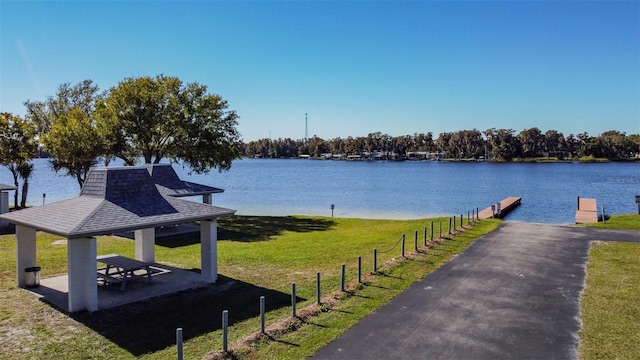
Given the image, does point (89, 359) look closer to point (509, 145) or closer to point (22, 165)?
point (22, 165)

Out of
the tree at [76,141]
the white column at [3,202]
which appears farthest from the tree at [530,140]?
the white column at [3,202]

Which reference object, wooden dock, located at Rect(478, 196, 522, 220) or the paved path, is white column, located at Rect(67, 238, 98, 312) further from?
wooden dock, located at Rect(478, 196, 522, 220)

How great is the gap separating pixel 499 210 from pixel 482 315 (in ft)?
74.8

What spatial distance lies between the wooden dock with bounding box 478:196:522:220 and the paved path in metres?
14.2

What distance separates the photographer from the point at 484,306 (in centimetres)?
1141

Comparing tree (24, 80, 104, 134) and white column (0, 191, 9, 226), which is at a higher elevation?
tree (24, 80, 104, 134)

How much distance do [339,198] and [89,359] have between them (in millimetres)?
46258

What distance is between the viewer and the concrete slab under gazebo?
37.7 ft

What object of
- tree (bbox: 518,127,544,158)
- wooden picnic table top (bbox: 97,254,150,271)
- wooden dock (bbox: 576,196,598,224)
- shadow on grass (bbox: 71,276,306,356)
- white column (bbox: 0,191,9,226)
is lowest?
shadow on grass (bbox: 71,276,306,356)

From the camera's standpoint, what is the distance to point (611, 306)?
37.0 ft

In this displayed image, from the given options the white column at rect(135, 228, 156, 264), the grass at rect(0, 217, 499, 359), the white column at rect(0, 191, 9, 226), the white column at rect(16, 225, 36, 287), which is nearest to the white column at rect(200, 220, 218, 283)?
the grass at rect(0, 217, 499, 359)

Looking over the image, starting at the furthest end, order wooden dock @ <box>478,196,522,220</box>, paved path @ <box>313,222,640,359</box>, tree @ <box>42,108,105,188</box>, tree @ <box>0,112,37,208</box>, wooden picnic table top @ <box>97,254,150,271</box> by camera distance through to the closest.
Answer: tree @ <box>0,112,37,208</box> → wooden dock @ <box>478,196,522,220</box> → tree @ <box>42,108,105,188</box> → wooden picnic table top @ <box>97,254,150,271</box> → paved path @ <box>313,222,640,359</box>

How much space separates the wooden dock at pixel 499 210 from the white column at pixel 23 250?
2523cm

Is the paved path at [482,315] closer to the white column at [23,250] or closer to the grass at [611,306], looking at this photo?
the grass at [611,306]
